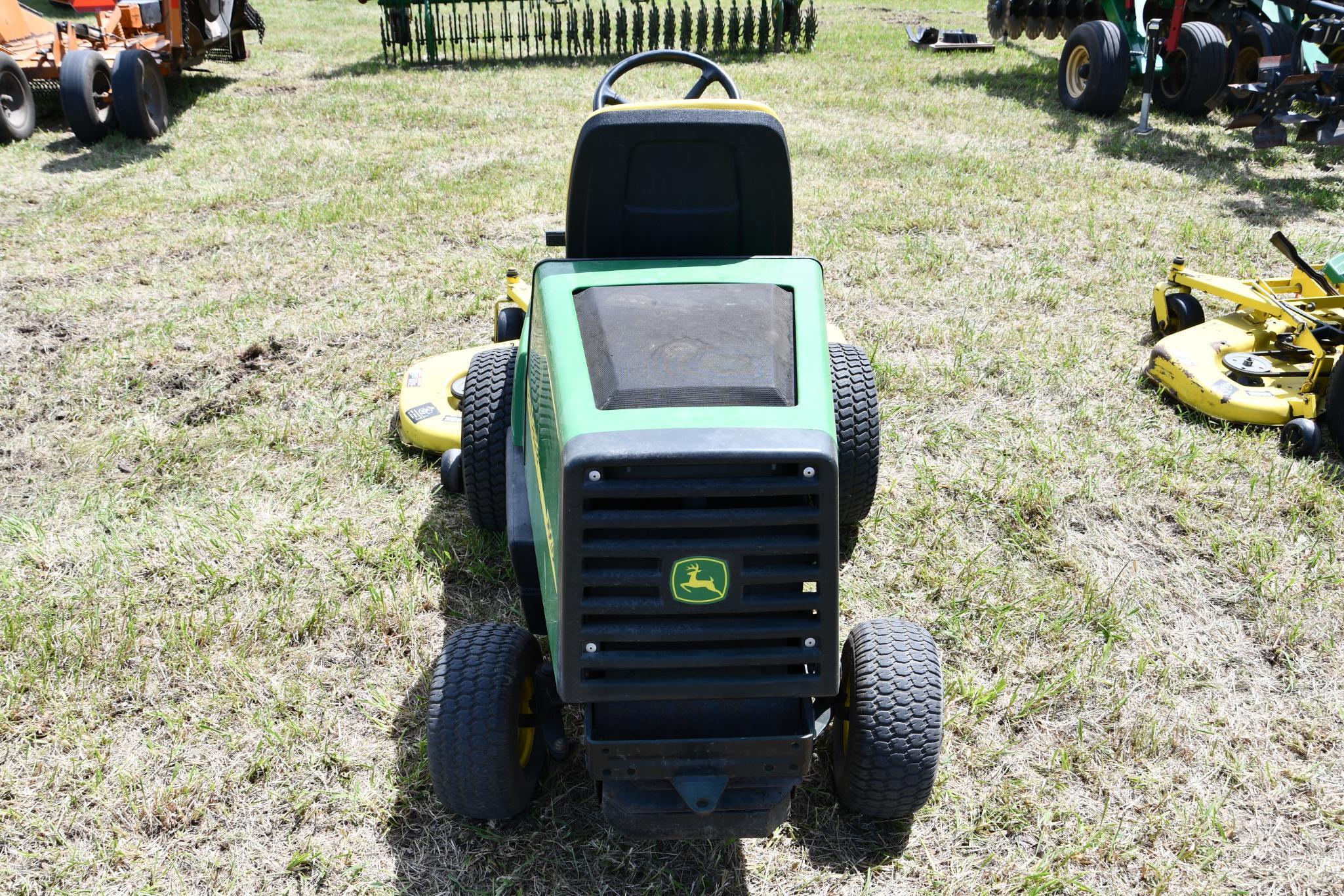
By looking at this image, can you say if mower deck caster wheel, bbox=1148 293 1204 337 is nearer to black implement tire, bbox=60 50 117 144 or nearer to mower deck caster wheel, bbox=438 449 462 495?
mower deck caster wheel, bbox=438 449 462 495

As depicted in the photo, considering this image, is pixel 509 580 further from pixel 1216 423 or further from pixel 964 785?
pixel 1216 423

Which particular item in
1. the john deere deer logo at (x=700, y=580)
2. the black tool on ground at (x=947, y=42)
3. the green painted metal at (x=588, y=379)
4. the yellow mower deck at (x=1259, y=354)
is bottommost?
the yellow mower deck at (x=1259, y=354)

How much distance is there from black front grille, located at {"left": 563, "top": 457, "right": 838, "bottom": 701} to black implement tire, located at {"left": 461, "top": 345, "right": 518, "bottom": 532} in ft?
4.04

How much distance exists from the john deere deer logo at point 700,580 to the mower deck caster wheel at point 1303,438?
296 centimetres

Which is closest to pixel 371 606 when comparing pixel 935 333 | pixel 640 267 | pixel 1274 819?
pixel 640 267

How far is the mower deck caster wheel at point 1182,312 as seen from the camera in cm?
464

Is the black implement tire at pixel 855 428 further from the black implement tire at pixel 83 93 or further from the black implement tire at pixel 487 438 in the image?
the black implement tire at pixel 83 93

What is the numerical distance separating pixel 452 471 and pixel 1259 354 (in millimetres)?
3323

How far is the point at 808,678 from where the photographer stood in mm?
2018

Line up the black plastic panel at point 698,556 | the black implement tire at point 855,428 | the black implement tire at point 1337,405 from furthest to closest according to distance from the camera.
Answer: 1. the black implement tire at point 1337,405
2. the black implement tire at point 855,428
3. the black plastic panel at point 698,556

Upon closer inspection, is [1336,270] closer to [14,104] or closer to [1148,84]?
[1148,84]

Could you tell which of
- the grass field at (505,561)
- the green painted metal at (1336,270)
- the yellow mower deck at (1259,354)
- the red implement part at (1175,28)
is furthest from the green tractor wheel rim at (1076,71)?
the green painted metal at (1336,270)

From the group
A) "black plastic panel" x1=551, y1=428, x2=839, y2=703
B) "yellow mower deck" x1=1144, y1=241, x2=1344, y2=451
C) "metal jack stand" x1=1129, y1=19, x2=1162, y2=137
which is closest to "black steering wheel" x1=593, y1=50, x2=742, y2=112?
"black plastic panel" x1=551, y1=428, x2=839, y2=703

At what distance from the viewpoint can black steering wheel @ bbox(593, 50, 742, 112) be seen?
323cm
